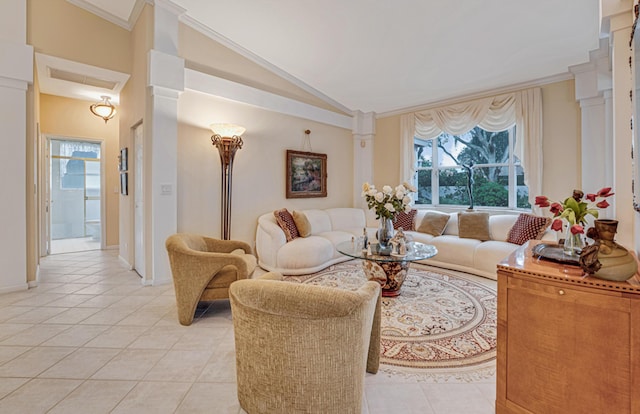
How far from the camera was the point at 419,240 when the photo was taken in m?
4.88

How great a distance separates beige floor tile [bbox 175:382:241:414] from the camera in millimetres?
1634

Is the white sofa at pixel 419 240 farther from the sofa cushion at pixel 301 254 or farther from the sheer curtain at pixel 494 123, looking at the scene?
the sheer curtain at pixel 494 123

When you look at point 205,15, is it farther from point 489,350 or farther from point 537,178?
point 537,178

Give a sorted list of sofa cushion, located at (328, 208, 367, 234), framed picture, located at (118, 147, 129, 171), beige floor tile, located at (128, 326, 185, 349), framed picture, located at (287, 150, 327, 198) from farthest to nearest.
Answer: sofa cushion, located at (328, 208, 367, 234)
framed picture, located at (287, 150, 327, 198)
framed picture, located at (118, 147, 129, 171)
beige floor tile, located at (128, 326, 185, 349)

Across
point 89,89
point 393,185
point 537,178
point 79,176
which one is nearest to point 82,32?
point 89,89

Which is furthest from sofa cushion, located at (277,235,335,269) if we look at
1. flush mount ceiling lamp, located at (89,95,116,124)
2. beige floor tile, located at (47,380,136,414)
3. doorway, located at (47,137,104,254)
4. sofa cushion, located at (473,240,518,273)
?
doorway, located at (47,137,104,254)

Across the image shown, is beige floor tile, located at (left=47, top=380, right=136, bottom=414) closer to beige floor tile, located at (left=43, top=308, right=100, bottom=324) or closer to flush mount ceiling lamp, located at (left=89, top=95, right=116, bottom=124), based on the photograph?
beige floor tile, located at (left=43, top=308, right=100, bottom=324)

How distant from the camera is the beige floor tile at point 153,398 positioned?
1.62 meters

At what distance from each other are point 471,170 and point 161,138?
4872mm

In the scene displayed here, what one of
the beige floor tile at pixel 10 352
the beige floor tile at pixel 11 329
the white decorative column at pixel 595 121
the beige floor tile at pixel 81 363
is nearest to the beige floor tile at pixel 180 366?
the beige floor tile at pixel 81 363

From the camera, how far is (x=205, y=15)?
3854mm

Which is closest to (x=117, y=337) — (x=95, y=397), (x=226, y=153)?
(x=95, y=397)

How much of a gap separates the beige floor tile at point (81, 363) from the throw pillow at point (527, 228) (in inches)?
183

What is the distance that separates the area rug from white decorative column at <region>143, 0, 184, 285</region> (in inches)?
68.1
